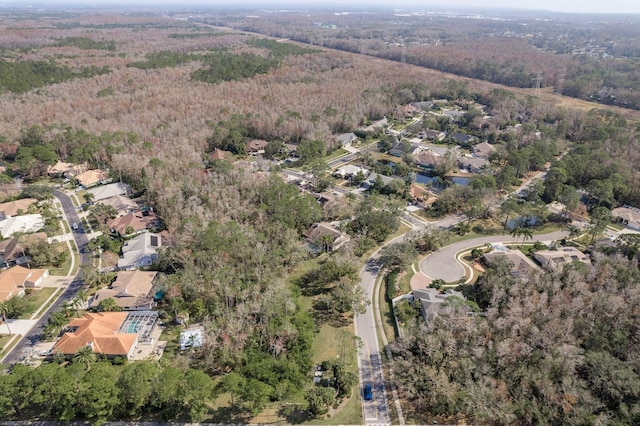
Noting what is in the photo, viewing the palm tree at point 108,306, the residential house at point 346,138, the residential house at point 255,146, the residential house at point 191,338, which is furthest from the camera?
the residential house at point 346,138

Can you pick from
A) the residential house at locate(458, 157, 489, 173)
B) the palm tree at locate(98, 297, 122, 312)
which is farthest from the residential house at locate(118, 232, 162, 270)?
the residential house at locate(458, 157, 489, 173)

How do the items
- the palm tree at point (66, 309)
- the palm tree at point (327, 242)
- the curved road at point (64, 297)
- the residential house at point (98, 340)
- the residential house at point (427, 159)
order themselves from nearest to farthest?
the residential house at point (98, 340), the curved road at point (64, 297), the palm tree at point (66, 309), the palm tree at point (327, 242), the residential house at point (427, 159)

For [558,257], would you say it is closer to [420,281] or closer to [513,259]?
[513,259]

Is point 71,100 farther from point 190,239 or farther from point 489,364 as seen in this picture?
point 489,364

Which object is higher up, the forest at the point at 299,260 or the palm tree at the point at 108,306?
the forest at the point at 299,260

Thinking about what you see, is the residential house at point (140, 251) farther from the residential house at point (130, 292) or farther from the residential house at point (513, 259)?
the residential house at point (513, 259)

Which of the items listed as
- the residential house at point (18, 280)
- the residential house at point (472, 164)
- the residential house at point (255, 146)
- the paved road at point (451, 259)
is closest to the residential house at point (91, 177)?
the residential house at point (18, 280)
